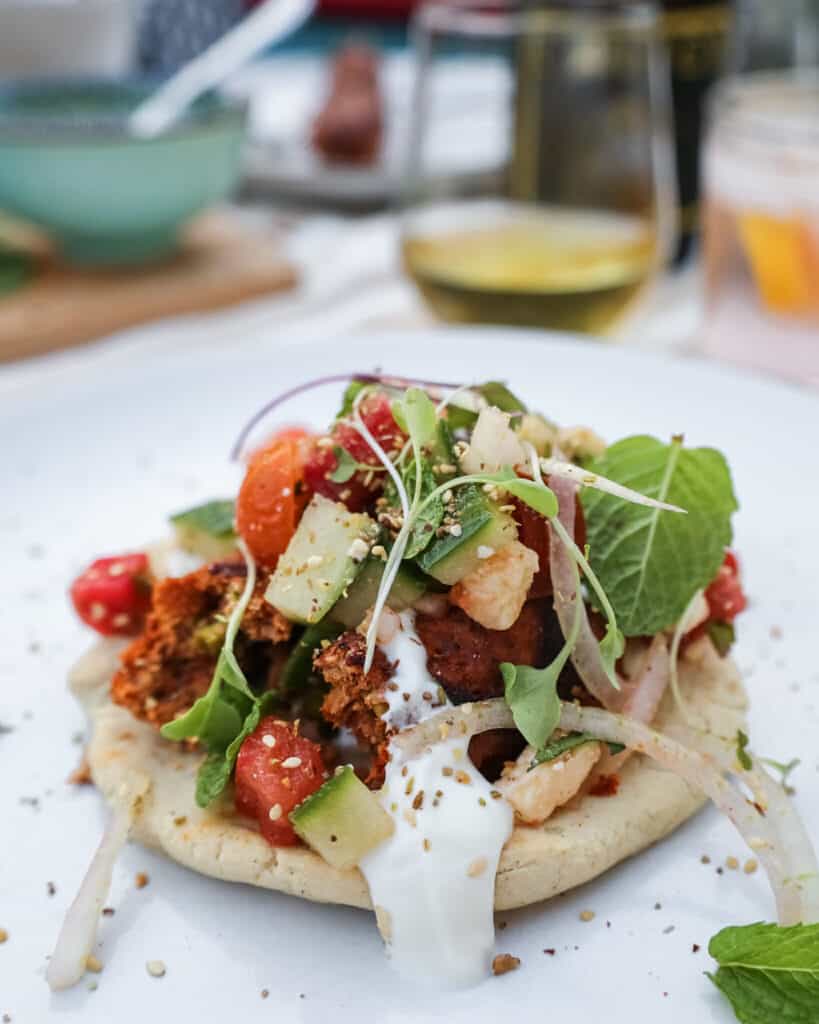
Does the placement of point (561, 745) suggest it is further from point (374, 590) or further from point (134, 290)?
point (134, 290)

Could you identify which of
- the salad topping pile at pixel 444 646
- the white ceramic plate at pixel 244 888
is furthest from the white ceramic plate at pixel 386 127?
the salad topping pile at pixel 444 646

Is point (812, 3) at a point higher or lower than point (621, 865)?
higher

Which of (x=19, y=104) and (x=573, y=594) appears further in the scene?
(x=19, y=104)

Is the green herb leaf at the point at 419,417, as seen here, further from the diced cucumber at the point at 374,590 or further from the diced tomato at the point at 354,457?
the diced cucumber at the point at 374,590

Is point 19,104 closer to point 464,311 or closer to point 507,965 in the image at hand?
A: point 464,311

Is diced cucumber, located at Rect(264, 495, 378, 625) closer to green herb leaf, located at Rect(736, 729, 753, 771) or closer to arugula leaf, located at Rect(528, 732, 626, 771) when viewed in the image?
arugula leaf, located at Rect(528, 732, 626, 771)

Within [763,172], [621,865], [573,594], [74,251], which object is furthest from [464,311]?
[621,865]

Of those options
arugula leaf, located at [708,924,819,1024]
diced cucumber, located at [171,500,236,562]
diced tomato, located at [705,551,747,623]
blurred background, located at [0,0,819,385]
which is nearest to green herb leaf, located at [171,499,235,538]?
diced cucumber, located at [171,500,236,562]
